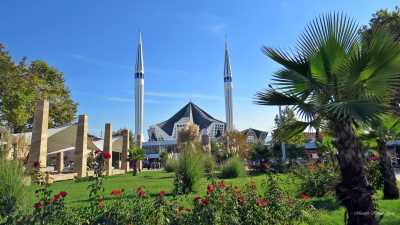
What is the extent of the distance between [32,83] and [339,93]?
91.4 feet

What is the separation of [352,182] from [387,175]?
464cm

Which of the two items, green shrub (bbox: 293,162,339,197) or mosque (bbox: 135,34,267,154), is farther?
mosque (bbox: 135,34,267,154)

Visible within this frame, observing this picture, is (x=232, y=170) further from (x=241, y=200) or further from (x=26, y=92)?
(x=26, y=92)

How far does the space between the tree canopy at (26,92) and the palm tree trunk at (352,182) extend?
25123 mm

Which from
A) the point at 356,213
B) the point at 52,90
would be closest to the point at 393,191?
the point at 356,213

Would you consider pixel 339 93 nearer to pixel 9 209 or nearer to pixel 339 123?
pixel 339 123

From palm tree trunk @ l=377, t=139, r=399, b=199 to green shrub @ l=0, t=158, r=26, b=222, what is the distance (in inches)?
315

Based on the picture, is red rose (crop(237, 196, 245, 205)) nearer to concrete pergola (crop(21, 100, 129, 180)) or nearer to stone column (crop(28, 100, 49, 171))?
concrete pergola (crop(21, 100, 129, 180))

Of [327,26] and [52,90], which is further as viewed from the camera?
[52,90]

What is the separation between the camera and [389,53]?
196 inches

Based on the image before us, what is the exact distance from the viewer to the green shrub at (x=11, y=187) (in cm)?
525

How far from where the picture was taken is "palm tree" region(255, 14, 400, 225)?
4742 mm

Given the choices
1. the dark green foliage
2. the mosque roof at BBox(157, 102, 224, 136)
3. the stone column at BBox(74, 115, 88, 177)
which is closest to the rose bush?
the stone column at BBox(74, 115, 88, 177)

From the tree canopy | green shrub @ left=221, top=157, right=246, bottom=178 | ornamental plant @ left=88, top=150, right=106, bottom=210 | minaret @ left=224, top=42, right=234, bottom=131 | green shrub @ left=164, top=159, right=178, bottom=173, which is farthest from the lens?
minaret @ left=224, top=42, right=234, bottom=131
